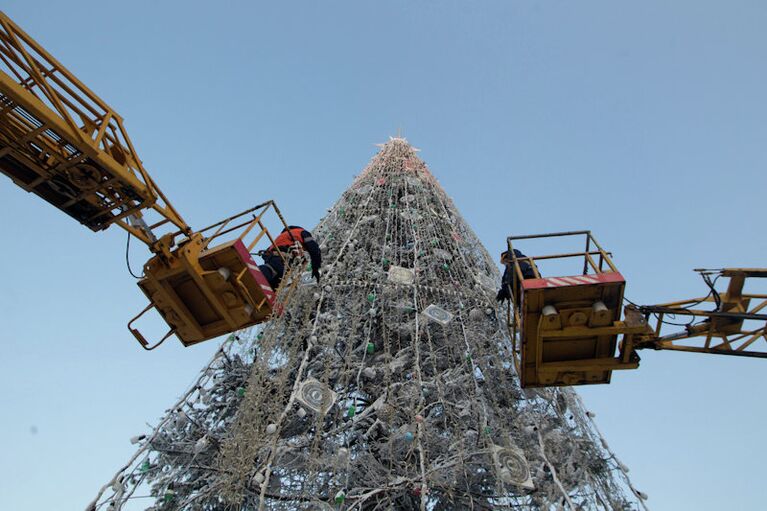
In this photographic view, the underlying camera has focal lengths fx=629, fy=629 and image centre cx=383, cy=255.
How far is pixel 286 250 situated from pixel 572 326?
209 inches

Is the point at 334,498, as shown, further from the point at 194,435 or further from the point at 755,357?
the point at 755,357

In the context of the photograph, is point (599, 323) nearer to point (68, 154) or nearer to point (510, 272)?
point (510, 272)

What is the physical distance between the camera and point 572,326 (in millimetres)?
8367

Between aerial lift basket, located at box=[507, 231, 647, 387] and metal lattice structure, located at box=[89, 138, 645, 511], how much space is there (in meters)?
2.26

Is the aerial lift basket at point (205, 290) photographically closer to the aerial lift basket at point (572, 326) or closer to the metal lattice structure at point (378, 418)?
the metal lattice structure at point (378, 418)

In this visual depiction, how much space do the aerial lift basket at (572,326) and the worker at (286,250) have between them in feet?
13.0

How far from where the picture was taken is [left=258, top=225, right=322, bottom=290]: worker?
10594 mm

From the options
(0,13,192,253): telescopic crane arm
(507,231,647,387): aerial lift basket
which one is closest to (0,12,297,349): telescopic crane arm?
(0,13,192,253): telescopic crane arm

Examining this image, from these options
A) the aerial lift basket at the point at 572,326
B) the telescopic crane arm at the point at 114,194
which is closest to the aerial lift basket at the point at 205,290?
the telescopic crane arm at the point at 114,194

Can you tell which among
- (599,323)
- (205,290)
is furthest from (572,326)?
(205,290)

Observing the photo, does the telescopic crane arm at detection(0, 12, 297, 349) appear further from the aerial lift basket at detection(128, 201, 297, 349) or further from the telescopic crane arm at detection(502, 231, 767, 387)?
the telescopic crane arm at detection(502, 231, 767, 387)

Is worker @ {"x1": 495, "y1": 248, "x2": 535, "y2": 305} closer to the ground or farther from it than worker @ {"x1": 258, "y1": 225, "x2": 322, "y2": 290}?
closer to the ground

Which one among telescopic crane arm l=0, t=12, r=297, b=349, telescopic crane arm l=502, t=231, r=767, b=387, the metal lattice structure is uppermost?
telescopic crane arm l=0, t=12, r=297, b=349

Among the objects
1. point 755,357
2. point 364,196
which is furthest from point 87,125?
point 364,196
